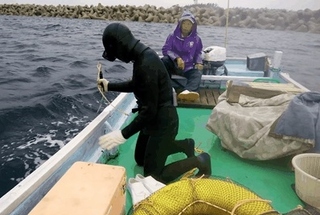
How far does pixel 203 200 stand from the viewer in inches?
79.0

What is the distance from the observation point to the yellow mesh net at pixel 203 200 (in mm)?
1901

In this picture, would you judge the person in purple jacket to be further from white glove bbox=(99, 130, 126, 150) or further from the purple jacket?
white glove bbox=(99, 130, 126, 150)

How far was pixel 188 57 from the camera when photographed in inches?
234

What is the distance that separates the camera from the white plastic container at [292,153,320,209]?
2703mm

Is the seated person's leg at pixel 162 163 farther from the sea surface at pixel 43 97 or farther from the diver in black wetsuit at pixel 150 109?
the sea surface at pixel 43 97

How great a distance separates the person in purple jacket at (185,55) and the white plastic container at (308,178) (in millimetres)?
2926

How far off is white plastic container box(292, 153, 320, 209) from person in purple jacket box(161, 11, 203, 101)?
2.93m

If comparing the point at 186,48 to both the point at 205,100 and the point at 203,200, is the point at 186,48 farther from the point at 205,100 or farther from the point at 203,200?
the point at 203,200

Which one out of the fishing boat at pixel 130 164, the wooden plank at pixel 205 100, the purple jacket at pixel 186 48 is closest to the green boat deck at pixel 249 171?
the fishing boat at pixel 130 164

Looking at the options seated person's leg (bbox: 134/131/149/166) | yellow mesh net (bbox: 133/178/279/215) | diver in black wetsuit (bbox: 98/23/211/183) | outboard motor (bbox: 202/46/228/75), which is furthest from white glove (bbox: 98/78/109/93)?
outboard motor (bbox: 202/46/228/75)

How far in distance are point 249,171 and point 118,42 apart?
2184 mm

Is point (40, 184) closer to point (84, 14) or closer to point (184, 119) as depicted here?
point (184, 119)

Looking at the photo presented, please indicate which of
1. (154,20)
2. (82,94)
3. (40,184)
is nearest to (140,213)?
(40,184)

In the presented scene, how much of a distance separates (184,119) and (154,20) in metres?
39.2
